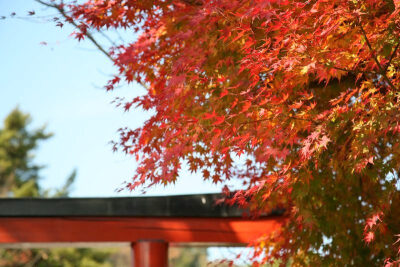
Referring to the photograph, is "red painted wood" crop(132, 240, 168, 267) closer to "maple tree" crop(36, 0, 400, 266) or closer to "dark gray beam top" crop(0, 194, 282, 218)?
"dark gray beam top" crop(0, 194, 282, 218)

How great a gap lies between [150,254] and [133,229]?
0.30 meters

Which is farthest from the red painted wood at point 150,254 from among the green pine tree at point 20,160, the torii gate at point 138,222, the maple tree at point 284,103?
the green pine tree at point 20,160

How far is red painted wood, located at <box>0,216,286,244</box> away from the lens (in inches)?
186

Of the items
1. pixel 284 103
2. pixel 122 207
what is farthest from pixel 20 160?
pixel 284 103

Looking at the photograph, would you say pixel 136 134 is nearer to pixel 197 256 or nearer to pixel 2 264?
pixel 2 264

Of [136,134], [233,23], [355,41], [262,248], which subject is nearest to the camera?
[355,41]

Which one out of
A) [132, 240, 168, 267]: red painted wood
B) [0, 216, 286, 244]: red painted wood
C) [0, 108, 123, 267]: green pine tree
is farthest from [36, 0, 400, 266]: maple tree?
[0, 108, 123, 267]: green pine tree

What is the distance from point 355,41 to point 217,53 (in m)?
1.02

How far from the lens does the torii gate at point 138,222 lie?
4.74 meters

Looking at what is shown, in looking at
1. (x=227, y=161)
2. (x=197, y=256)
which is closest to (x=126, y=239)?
(x=227, y=161)

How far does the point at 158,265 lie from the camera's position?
15.6 ft

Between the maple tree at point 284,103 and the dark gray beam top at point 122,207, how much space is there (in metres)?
0.53

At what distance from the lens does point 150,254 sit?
4.77m

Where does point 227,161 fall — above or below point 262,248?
above
